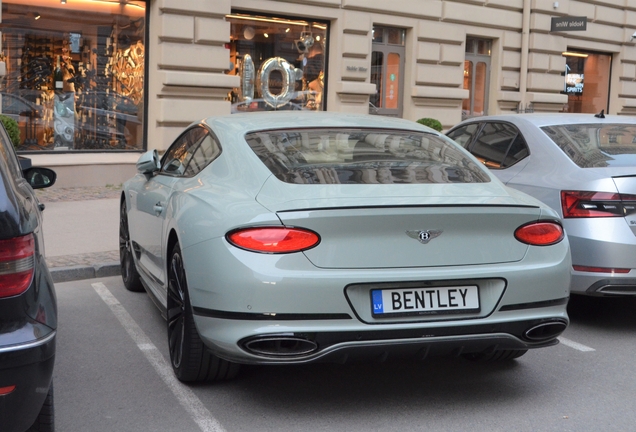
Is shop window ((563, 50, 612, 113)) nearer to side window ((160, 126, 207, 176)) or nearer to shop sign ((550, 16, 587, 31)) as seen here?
shop sign ((550, 16, 587, 31))

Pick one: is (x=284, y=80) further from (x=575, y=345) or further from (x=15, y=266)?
(x=15, y=266)

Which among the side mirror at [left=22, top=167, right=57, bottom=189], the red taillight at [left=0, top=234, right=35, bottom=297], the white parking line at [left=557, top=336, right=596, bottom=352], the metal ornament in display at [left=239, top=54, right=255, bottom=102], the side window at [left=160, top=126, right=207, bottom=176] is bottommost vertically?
the white parking line at [left=557, top=336, right=596, bottom=352]

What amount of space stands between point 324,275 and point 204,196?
38.9 inches

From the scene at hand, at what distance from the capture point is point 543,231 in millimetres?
4355

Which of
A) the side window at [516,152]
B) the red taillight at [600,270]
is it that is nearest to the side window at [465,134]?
the side window at [516,152]

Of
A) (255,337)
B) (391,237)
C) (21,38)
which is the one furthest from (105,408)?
(21,38)

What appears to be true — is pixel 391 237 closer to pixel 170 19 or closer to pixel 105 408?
pixel 105 408

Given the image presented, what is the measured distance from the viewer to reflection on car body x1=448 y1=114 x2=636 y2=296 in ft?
18.9

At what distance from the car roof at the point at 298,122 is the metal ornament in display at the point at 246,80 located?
10744mm

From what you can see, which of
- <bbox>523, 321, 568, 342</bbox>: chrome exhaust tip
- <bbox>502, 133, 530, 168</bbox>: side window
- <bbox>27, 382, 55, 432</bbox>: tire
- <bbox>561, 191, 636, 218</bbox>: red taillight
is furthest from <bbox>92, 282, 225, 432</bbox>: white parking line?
<bbox>502, 133, 530, 168</bbox>: side window

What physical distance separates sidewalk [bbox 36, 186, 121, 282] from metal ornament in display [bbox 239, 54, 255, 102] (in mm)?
3384

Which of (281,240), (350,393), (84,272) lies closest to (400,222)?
(281,240)

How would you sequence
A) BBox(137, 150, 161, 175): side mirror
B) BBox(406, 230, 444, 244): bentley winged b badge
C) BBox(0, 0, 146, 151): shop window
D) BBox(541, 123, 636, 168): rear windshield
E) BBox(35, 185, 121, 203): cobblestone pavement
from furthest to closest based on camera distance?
BBox(0, 0, 146, 151): shop window < BBox(35, 185, 121, 203): cobblestone pavement < BBox(541, 123, 636, 168): rear windshield < BBox(137, 150, 161, 175): side mirror < BBox(406, 230, 444, 244): bentley winged b badge

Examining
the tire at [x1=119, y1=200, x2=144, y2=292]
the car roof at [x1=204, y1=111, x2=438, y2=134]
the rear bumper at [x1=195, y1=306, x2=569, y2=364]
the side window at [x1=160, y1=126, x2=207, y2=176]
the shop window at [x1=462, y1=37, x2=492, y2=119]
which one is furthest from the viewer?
the shop window at [x1=462, y1=37, x2=492, y2=119]
